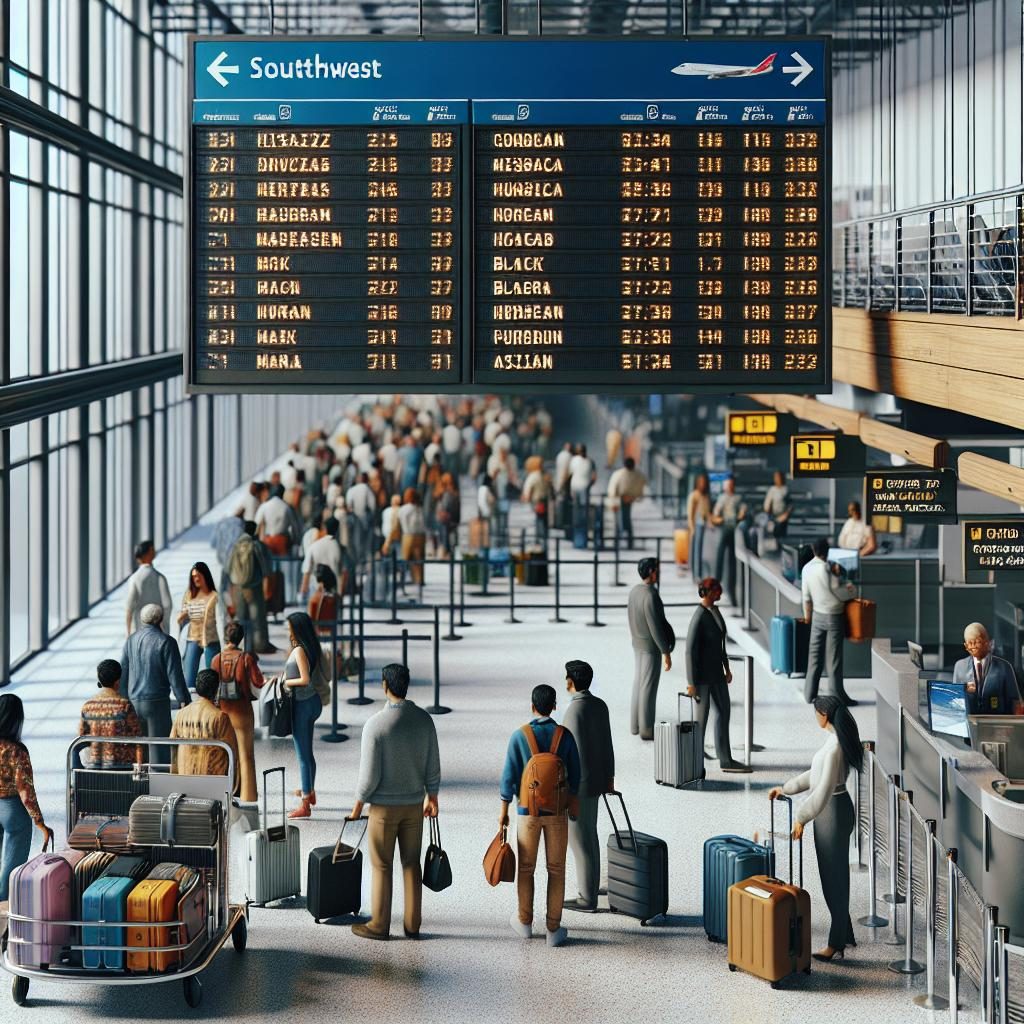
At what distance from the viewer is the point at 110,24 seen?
89.4ft

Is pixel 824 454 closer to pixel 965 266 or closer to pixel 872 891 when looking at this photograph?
pixel 965 266

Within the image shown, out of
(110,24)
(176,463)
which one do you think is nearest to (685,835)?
(110,24)

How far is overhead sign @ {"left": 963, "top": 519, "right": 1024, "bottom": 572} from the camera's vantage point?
46.1 ft

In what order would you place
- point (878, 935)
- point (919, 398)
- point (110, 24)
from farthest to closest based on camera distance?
point (110, 24) < point (919, 398) < point (878, 935)

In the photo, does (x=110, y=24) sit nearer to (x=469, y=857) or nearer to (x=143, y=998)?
(x=469, y=857)

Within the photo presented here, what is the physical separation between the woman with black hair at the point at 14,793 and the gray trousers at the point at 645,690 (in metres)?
6.99

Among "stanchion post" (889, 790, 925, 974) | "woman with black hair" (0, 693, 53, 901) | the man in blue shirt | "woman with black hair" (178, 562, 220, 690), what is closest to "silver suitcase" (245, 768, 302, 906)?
"woman with black hair" (0, 693, 53, 901)

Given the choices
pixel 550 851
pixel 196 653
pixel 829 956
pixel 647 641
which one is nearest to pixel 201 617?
pixel 196 653

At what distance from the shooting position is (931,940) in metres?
9.64

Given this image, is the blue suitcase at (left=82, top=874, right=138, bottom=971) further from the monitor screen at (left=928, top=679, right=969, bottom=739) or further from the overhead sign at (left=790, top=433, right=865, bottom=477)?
the overhead sign at (left=790, top=433, right=865, bottom=477)

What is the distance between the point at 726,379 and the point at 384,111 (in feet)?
9.94

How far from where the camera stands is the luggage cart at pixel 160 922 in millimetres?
9289

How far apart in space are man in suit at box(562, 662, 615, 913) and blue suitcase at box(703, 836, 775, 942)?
799 mm

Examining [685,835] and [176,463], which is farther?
[176,463]
